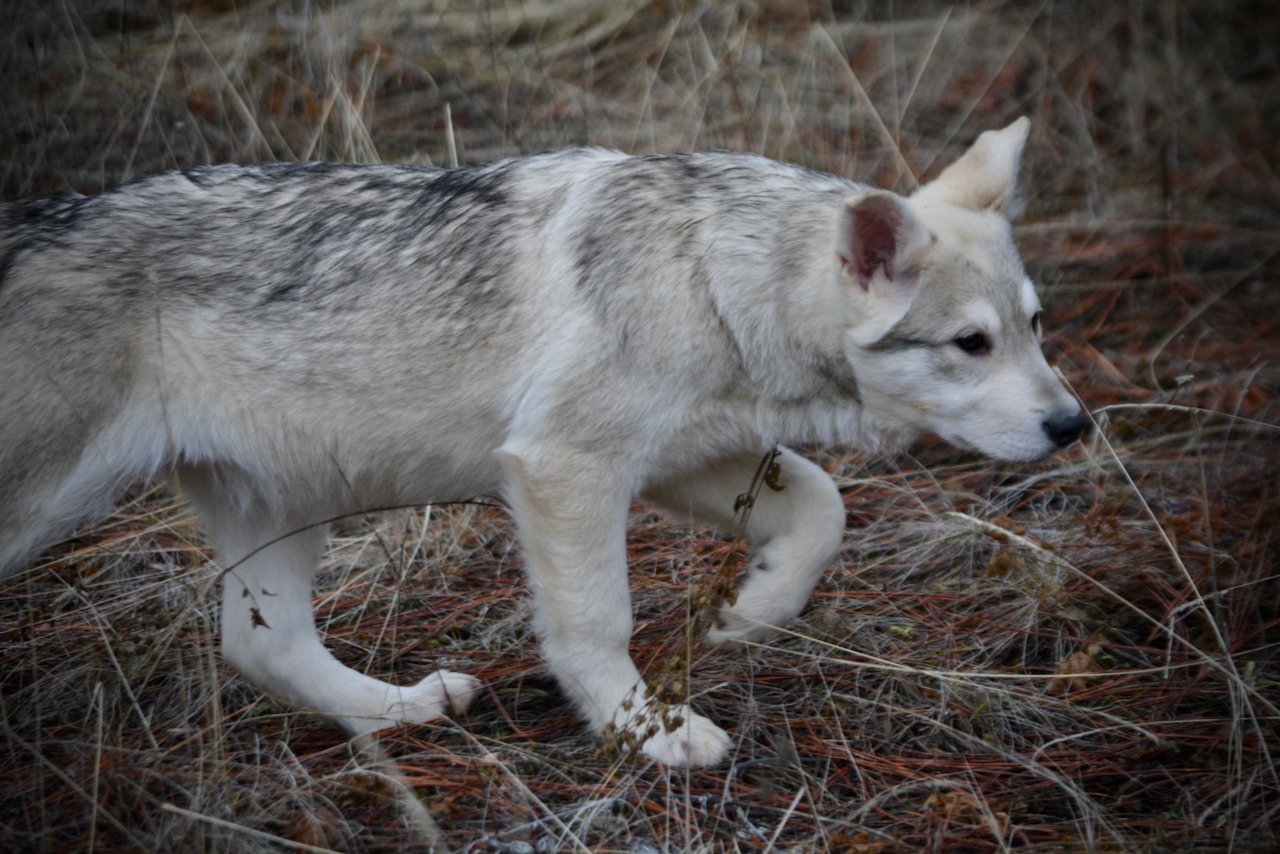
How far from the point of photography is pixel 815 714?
3.79 metres

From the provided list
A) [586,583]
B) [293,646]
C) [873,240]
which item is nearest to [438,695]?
[293,646]

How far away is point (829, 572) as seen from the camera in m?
4.68

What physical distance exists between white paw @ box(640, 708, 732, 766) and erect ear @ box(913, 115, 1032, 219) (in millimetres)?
1756

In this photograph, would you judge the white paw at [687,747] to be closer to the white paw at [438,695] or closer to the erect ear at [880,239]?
the white paw at [438,695]

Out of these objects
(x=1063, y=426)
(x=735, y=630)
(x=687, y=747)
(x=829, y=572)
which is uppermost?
(x=1063, y=426)

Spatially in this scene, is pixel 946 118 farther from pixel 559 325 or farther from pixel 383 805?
pixel 383 805

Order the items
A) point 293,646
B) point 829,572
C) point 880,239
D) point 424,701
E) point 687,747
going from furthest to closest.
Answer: point 829,572 → point 293,646 → point 424,701 → point 687,747 → point 880,239

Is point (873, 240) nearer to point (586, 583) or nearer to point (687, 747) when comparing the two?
point (586, 583)

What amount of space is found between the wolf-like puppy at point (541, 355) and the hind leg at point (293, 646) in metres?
A: 0.02

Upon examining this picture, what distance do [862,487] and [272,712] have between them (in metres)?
2.64

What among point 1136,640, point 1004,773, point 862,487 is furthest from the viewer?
point 862,487

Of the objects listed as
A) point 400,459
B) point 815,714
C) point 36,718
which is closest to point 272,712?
point 36,718

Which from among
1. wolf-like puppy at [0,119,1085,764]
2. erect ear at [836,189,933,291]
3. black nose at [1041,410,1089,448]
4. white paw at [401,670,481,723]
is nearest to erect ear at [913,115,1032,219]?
wolf-like puppy at [0,119,1085,764]

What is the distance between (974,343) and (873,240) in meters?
0.42
